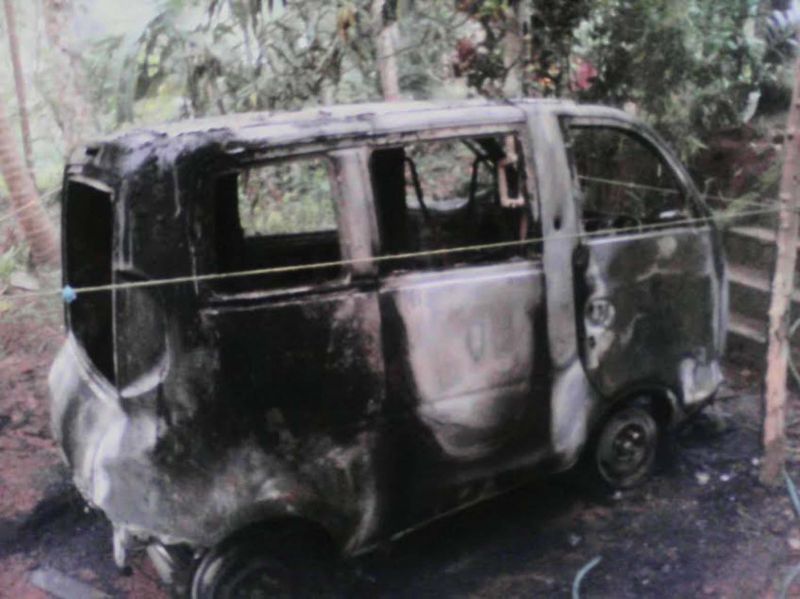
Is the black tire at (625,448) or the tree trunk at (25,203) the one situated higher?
the tree trunk at (25,203)

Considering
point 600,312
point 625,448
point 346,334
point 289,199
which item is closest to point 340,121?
point 346,334

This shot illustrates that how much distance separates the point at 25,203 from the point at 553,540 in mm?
5906

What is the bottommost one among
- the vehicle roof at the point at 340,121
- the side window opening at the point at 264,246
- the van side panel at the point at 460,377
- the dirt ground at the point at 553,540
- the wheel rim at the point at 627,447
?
A: the dirt ground at the point at 553,540

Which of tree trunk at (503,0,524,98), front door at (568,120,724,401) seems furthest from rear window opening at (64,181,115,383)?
tree trunk at (503,0,524,98)

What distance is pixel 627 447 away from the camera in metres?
4.15

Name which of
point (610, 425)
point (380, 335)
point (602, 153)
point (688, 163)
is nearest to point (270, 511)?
point (380, 335)

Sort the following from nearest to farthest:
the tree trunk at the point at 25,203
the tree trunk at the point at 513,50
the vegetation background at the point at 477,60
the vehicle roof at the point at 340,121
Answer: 1. the vehicle roof at the point at 340,121
2. the tree trunk at the point at 513,50
3. the vegetation background at the point at 477,60
4. the tree trunk at the point at 25,203

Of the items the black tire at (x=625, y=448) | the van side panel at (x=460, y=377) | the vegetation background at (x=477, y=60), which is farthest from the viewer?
the vegetation background at (x=477, y=60)

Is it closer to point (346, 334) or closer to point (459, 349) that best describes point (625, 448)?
point (459, 349)

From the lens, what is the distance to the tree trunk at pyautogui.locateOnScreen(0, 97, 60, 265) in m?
A: 6.97

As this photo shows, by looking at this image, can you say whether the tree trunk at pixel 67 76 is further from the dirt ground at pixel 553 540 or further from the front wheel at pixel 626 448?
the front wheel at pixel 626 448

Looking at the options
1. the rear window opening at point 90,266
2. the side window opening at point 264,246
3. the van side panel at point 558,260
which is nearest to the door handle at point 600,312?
the van side panel at point 558,260

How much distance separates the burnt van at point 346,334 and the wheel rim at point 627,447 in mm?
18

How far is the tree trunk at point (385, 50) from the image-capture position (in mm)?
5996
